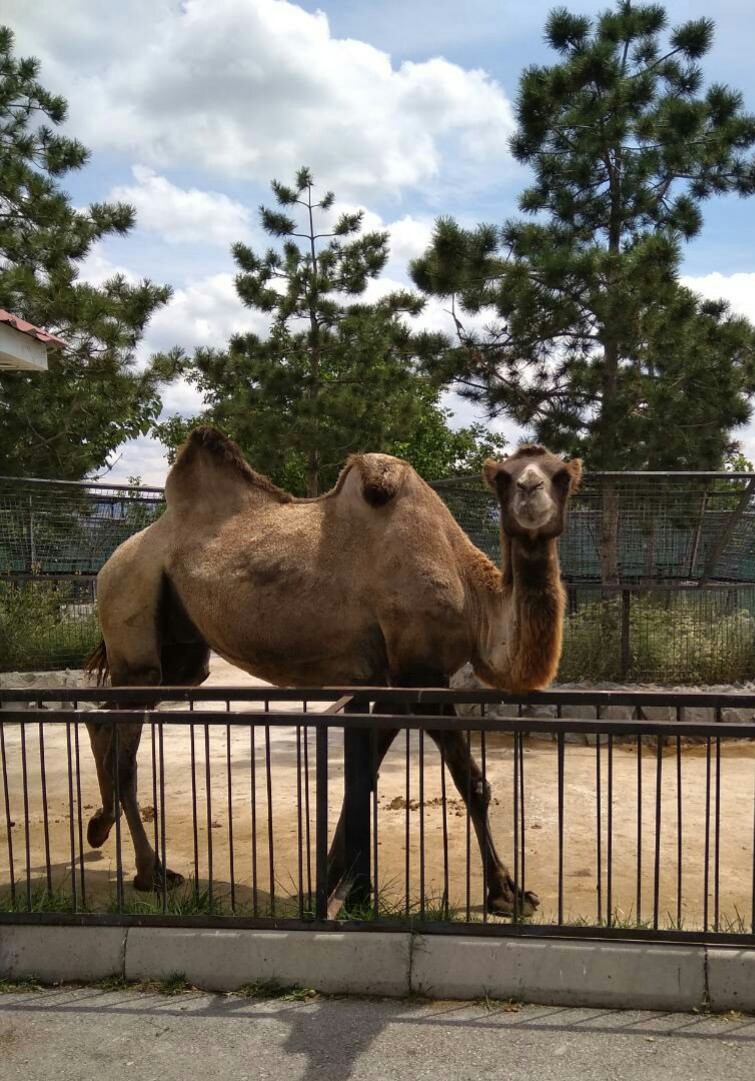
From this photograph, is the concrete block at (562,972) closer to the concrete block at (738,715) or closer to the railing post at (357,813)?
the railing post at (357,813)

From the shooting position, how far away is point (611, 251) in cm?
1271

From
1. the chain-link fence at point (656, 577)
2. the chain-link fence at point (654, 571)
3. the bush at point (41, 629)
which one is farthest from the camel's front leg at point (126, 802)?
the bush at point (41, 629)

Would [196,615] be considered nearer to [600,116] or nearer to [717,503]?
[717,503]

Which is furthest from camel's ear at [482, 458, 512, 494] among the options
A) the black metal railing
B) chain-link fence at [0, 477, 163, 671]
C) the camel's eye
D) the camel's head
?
chain-link fence at [0, 477, 163, 671]

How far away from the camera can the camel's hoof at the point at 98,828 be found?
21.1 feet

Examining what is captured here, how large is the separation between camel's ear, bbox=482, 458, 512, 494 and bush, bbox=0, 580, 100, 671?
9296 millimetres

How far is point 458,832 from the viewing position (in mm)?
6641

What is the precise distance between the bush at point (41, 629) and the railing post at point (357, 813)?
8847 millimetres

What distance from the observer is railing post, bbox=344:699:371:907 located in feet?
15.9

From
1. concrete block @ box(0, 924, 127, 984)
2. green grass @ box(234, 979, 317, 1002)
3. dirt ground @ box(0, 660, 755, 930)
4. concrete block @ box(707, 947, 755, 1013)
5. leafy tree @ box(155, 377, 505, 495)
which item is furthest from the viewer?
leafy tree @ box(155, 377, 505, 495)

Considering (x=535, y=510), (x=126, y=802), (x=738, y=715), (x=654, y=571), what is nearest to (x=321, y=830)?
(x=535, y=510)

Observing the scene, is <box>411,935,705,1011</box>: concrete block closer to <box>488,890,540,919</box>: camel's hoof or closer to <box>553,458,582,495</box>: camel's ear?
<box>488,890,540,919</box>: camel's hoof

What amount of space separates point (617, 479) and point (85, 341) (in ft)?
28.9

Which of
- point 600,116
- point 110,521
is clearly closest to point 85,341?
point 110,521
